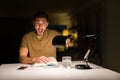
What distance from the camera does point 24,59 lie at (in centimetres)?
257

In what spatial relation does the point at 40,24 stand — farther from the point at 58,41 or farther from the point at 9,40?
the point at 9,40

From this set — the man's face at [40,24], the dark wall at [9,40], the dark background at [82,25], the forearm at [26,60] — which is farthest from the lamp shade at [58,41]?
the dark wall at [9,40]

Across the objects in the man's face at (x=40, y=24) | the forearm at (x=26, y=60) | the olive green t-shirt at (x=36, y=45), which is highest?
the man's face at (x=40, y=24)

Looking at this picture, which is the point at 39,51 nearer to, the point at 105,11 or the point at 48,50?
the point at 48,50

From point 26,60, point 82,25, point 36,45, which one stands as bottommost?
point 26,60

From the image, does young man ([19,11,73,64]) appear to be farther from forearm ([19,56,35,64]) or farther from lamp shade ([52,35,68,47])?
lamp shade ([52,35,68,47])

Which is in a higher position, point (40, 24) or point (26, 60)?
point (40, 24)

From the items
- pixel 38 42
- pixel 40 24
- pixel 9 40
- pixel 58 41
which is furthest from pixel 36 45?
pixel 9 40

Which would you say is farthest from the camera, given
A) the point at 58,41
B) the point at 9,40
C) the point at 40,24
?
the point at 9,40

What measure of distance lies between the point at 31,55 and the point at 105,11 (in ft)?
9.65

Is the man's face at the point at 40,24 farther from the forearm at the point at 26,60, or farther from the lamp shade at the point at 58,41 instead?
the lamp shade at the point at 58,41

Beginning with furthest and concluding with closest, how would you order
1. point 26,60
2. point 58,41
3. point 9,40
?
point 9,40
point 26,60
point 58,41

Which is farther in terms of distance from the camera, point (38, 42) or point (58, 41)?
point (38, 42)

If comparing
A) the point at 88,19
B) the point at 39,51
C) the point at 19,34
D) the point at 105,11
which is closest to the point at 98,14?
the point at 105,11
